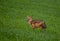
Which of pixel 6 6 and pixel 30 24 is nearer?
pixel 30 24

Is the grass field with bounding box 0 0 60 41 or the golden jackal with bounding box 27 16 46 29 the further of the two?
the golden jackal with bounding box 27 16 46 29

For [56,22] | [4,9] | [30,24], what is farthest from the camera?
[4,9]

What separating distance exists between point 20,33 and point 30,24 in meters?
0.88

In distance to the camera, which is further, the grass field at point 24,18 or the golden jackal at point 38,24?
the golden jackal at point 38,24

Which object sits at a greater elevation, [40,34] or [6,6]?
[6,6]

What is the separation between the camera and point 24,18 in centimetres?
978

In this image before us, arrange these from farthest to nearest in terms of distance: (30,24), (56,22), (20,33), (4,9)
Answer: (4,9) < (56,22) < (30,24) < (20,33)

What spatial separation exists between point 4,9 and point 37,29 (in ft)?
9.53

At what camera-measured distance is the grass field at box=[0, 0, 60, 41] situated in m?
8.02

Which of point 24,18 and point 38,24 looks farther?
point 24,18

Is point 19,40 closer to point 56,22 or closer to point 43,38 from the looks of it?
point 43,38

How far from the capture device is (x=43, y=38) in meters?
8.02

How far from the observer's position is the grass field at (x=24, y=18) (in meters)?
8.02

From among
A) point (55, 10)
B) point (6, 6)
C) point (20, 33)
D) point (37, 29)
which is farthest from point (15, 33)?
point (55, 10)
